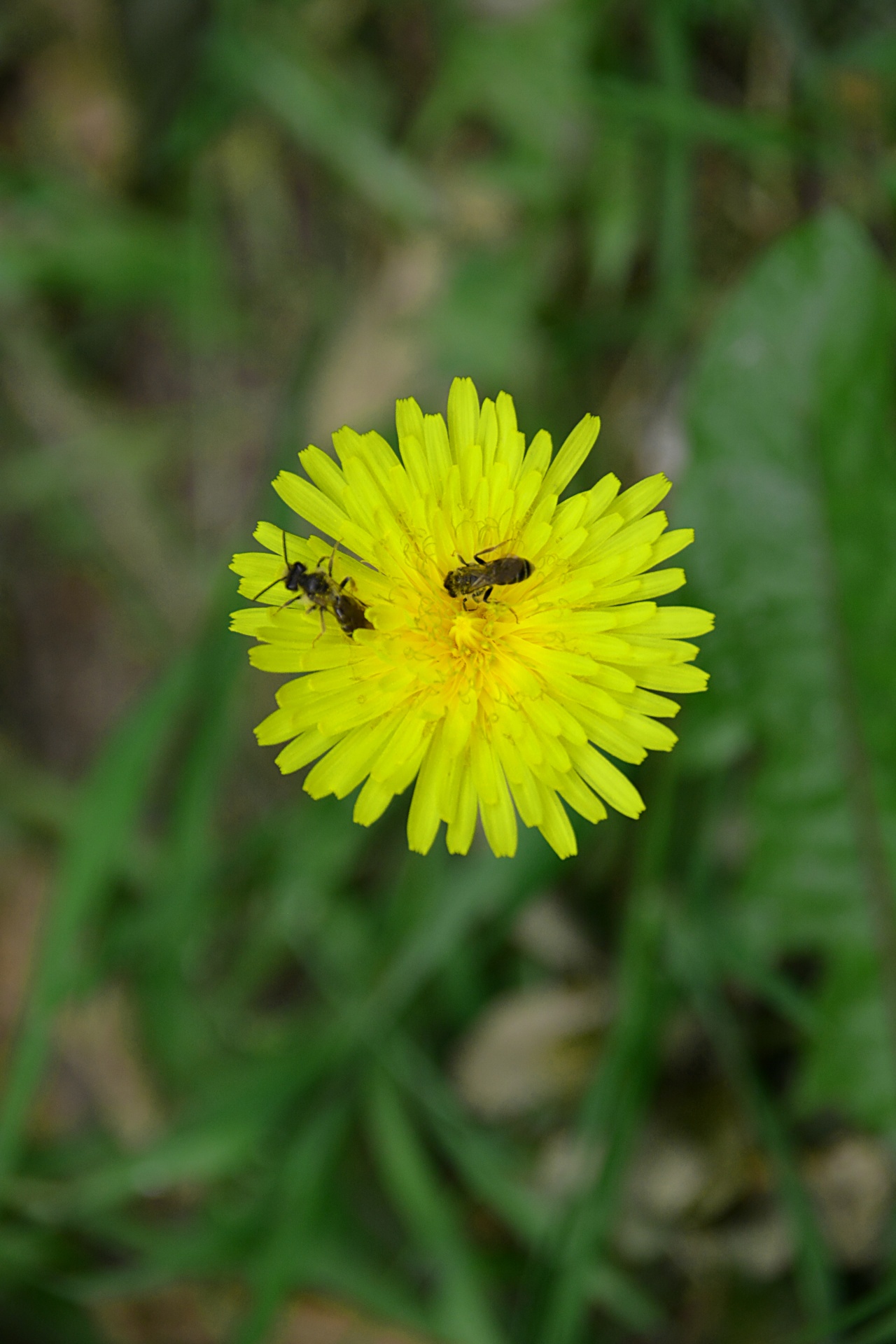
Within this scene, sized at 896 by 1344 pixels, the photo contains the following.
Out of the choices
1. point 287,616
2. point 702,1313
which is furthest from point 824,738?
point 702,1313

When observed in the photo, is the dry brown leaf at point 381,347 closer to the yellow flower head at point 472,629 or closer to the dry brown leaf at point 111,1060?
the yellow flower head at point 472,629

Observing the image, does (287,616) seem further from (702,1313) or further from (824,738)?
(702,1313)

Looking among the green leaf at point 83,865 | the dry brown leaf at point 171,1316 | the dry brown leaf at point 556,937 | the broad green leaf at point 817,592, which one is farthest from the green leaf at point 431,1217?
the broad green leaf at point 817,592

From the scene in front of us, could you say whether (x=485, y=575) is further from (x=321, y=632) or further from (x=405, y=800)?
(x=405, y=800)

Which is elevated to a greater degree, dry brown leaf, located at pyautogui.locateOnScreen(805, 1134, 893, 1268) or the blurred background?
the blurred background

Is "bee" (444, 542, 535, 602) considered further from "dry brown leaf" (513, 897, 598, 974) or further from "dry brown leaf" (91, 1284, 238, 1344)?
"dry brown leaf" (91, 1284, 238, 1344)

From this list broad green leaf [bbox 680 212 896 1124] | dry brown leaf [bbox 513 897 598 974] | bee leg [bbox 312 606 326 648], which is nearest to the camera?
bee leg [bbox 312 606 326 648]

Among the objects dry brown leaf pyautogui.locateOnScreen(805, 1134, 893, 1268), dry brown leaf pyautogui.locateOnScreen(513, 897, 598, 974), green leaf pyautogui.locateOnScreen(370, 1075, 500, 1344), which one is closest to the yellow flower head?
dry brown leaf pyautogui.locateOnScreen(513, 897, 598, 974)
